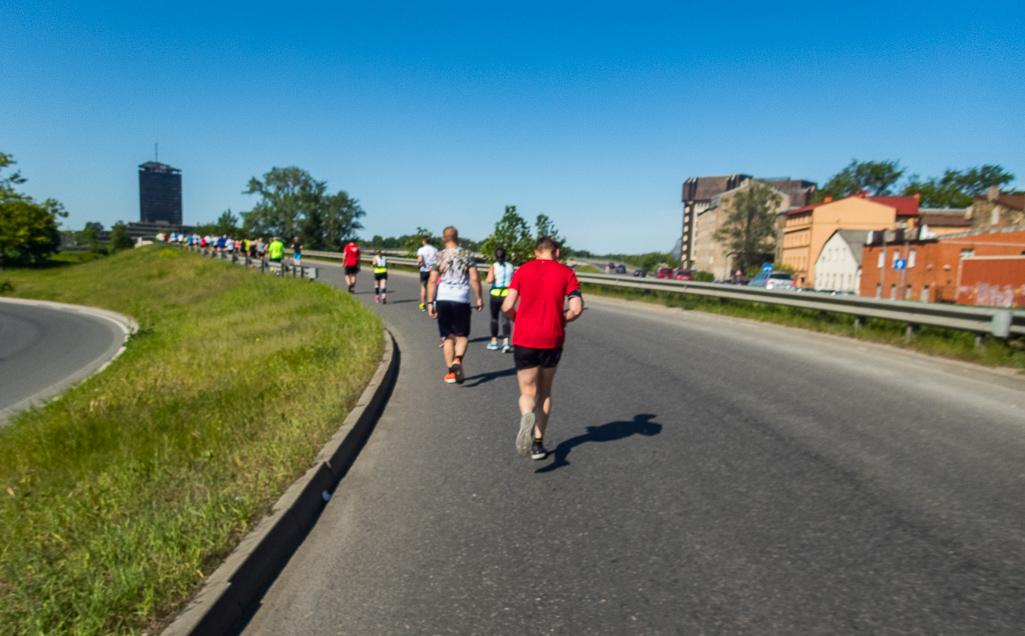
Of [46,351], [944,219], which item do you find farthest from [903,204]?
[46,351]

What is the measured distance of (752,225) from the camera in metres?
95.8

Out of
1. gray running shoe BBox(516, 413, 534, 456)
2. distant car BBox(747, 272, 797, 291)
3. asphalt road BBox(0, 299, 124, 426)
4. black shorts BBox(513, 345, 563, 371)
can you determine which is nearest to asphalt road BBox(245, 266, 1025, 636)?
gray running shoe BBox(516, 413, 534, 456)

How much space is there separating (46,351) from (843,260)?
65265 mm

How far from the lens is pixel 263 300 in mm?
22578

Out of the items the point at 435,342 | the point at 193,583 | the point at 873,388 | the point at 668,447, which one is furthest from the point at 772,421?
the point at 435,342

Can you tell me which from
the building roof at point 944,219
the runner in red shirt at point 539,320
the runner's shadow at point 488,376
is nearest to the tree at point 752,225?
the building roof at point 944,219

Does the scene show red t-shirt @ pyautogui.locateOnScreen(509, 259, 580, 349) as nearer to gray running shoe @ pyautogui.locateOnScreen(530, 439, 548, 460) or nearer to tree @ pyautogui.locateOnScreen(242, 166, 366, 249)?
gray running shoe @ pyautogui.locateOnScreen(530, 439, 548, 460)

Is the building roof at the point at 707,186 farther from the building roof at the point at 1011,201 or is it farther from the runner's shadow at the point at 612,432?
the runner's shadow at the point at 612,432

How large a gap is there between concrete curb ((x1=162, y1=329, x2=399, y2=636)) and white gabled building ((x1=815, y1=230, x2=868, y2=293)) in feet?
207

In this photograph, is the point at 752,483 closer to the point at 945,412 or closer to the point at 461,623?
the point at 461,623

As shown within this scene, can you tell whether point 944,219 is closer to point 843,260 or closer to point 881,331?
point 843,260

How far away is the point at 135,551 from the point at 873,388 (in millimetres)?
7792

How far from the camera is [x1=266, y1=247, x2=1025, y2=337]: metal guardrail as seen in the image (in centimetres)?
987

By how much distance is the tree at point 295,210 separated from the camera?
313 ft
